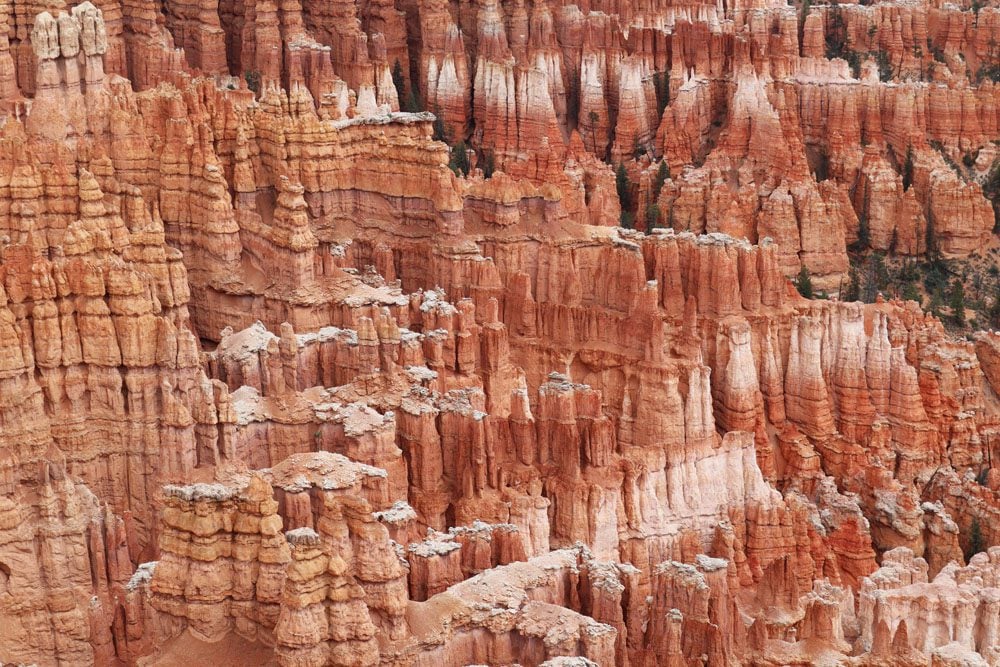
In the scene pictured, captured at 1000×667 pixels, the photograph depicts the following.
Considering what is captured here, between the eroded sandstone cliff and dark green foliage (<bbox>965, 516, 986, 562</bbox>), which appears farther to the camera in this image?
dark green foliage (<bbox>965, 516, 986, 562</bbox>)

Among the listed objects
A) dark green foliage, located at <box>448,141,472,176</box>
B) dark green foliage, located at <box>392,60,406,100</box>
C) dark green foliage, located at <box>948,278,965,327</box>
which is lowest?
dark green foliage, located at <box>948,278,965,327</box>

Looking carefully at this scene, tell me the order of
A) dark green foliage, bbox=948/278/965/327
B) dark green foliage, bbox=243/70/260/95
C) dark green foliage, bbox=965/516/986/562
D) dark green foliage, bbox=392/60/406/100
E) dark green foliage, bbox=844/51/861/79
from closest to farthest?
dark green foliage, bbox=965/516/986/562 < dark green foliage, bbox=948/278/965/327 < dark green foliage, bbox=243/70/260/95 < dark green foliage, bbox=392/60/406/100 < dark green foliage, bbox=844/51/861/79

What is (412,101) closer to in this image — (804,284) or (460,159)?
(460,159)

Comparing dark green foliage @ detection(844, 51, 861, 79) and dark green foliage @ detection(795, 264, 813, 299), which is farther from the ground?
dark green foliage @ detection(844, 51, 861, 79)

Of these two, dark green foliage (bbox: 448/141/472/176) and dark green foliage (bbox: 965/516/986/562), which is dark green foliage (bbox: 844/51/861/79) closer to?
dark green foliage (bbox: 448/141/472/176)

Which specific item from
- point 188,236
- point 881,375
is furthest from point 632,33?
point 188,236

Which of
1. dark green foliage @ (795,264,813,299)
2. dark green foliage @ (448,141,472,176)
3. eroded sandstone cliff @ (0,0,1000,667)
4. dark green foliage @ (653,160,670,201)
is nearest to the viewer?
eroded sandstone cliff @ (0,0,1000,667)

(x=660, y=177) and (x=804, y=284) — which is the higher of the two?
(x=660, y=177)

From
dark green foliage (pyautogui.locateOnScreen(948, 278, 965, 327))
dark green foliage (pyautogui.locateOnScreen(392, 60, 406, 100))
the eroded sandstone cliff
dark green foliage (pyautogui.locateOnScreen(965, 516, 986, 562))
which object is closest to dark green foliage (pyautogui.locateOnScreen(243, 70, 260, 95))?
the eroded sandstone cliff

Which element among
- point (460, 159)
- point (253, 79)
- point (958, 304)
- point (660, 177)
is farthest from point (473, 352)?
point (660, 177)
